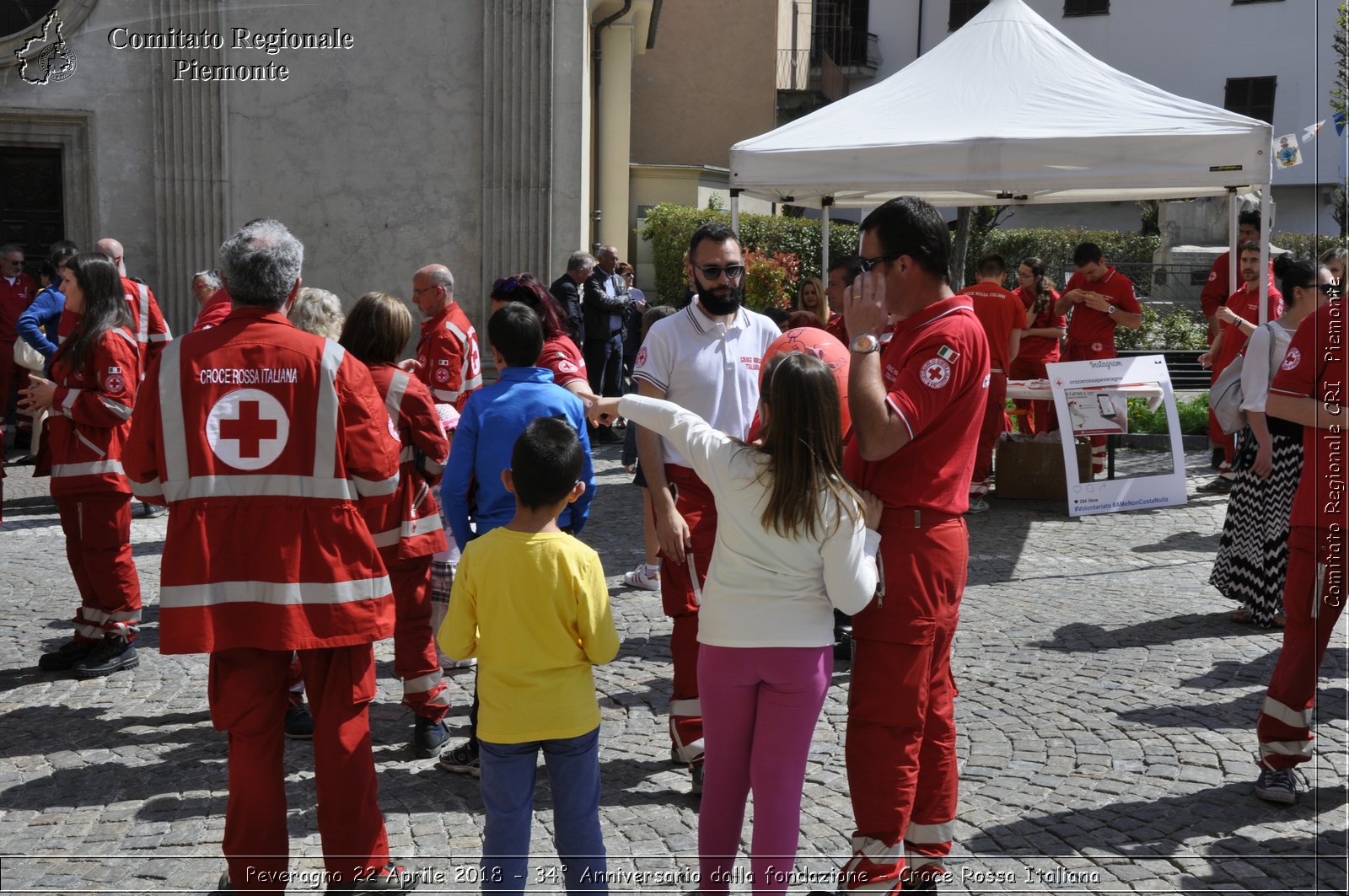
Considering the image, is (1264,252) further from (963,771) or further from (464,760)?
(464,760)

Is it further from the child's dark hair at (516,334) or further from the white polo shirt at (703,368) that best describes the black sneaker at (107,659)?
the white polo shirt at (703,368)

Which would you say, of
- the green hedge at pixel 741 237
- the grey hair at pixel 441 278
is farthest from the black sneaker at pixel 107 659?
the green hedge at pixel 741 237

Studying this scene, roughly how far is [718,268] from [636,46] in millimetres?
20560

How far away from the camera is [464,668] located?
594cm

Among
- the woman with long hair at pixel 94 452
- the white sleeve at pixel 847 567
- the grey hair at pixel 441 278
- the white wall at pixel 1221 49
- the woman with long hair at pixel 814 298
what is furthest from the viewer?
the white wall at pixel 1221 49

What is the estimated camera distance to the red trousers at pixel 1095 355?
1080 cm

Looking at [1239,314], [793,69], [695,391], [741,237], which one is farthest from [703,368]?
[793,69]

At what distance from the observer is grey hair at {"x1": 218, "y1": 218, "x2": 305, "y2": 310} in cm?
354

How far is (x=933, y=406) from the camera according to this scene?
336 cm

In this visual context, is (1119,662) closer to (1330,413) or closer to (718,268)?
(1330,413)

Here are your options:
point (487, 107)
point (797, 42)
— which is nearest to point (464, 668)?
point (487, 107)

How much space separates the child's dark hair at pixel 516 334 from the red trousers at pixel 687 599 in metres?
0.72

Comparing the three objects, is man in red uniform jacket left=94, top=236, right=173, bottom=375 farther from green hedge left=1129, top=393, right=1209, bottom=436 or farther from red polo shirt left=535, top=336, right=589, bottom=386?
green hedge left=1129, top=393, right=1209, bottom=436

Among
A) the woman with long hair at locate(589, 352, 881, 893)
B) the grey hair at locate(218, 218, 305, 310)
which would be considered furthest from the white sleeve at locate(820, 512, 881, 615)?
the grey hair at locate(218, 218, 305, 310)
